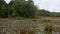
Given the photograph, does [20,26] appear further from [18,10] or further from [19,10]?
[18,10]

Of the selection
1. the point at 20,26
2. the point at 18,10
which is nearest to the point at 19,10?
the point at 18,10

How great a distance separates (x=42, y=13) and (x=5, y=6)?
1116 centimetres

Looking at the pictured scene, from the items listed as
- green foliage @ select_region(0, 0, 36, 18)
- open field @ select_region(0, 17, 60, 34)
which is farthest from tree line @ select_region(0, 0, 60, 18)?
open field @ select_region(0, 17, 60, 34)

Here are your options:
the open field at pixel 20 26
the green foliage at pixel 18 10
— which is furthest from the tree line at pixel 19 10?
the open field at pixel 20 26

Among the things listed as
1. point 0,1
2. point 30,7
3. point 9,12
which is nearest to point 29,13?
point 30,7

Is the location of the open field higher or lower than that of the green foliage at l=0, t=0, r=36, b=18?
higher

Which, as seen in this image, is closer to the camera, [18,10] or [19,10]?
[19,10]

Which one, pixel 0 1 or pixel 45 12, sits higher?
pixel 0 1

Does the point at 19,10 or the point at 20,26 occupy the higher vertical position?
the point at 20,26

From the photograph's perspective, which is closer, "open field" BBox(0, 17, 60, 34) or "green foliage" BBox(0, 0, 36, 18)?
"open field" BBox(0, 17, 60, 34)

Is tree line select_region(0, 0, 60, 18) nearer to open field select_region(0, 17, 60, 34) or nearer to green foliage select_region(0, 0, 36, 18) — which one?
green foliage select_region(0, 0, 36, 18)

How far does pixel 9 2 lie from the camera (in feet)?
184

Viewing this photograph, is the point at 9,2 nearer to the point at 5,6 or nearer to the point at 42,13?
the point at 5,6

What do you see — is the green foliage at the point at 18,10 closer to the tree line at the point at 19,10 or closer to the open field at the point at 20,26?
the tree line at the point at 19,10
